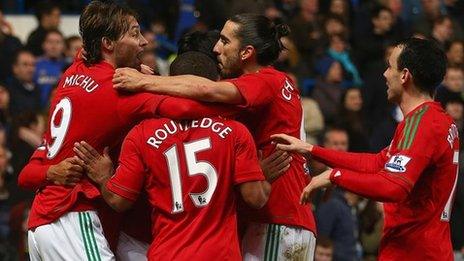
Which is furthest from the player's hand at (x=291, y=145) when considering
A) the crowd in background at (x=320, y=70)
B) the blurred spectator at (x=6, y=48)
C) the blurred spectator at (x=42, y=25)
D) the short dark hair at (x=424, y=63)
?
the blurred spectator at (x=42, y=25)

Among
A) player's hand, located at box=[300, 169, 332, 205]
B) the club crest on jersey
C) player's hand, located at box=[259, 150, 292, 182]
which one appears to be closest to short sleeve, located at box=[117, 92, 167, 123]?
player's hand, located at box=[259, 150, 292, 182]

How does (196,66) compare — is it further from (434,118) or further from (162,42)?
(162,42)

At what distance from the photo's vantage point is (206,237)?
708 cm

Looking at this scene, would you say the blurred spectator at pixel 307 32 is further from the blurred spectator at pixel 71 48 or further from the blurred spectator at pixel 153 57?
the blurred spectator at pixel 71 48

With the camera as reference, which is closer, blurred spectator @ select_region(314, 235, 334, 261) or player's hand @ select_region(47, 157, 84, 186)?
player's hand @ select_region(47, 157, 84, 186)

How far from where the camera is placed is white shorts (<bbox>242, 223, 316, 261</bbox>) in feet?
25.2

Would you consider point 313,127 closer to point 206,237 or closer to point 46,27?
point 46,27

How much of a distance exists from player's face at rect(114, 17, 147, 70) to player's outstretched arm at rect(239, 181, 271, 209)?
3.52 ft

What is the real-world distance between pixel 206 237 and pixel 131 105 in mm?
864

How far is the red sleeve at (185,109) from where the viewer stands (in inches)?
281

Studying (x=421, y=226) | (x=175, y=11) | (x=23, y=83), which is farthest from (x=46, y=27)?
(x=421, y=226)

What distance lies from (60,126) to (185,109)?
82 cm

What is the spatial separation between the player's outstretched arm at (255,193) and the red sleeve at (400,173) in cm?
43

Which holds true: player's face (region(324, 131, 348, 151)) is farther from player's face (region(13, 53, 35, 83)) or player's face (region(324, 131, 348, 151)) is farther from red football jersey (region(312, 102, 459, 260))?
red football jersey (region(312, 102, 459, 260))
